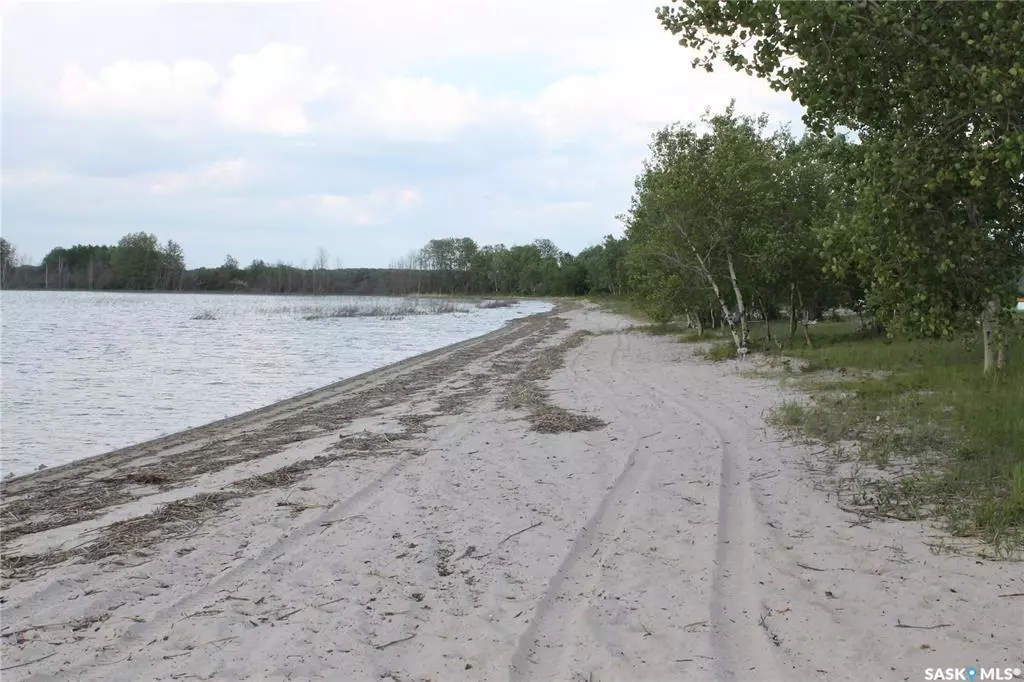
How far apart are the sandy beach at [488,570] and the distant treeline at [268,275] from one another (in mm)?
115002

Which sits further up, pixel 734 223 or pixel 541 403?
pixel 734 223

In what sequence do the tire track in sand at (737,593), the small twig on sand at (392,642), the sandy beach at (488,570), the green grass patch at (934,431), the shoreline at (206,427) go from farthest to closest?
the shoreline at (206,427), the green grass patch at (934,431), the small twig on sand at (392,642), the sandy beach at (488,570), the tire track in sand at (737,593)

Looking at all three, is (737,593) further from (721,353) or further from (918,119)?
(721,353)

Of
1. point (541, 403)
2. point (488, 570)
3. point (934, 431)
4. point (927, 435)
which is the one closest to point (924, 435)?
point (927, 435)

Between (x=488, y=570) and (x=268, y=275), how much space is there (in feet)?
462

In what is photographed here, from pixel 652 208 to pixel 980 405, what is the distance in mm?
13669

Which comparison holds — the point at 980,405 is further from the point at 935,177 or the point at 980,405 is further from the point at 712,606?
the point at 712,606

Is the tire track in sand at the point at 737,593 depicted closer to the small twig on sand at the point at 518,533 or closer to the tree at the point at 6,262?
the small twig on sand at the point at 518,533

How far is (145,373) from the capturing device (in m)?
21.4

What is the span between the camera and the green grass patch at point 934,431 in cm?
626

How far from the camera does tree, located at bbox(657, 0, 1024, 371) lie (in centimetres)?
614

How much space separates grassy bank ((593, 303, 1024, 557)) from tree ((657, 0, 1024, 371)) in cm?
149

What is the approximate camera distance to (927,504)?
260 inches

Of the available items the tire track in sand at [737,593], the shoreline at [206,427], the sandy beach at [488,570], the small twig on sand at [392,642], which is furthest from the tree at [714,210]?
the small twig on sand at [392,642]
